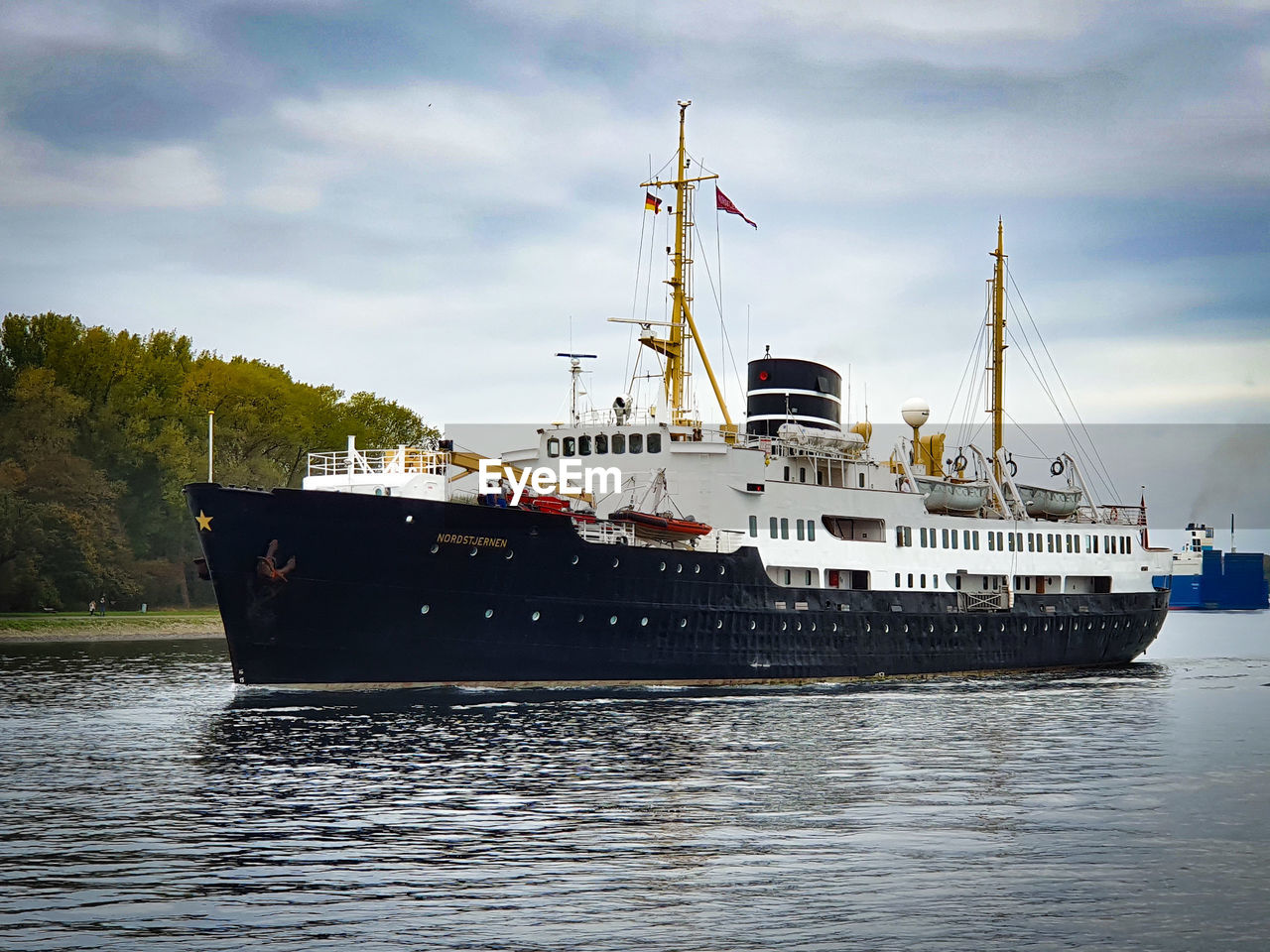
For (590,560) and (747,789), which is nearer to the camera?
(747,789)

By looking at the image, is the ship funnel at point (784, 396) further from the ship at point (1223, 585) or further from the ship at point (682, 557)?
the ship at point (1223, 585)

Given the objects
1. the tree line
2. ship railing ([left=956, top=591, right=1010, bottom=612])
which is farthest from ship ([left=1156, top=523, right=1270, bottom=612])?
ship railing ([left=956, top=591, right=1010, bottom=612])

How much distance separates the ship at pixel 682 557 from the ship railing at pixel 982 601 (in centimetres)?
10

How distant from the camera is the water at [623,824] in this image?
49.8 feet

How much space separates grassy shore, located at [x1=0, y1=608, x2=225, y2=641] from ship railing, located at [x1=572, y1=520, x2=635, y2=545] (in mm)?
38259

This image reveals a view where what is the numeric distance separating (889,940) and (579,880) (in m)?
4.17

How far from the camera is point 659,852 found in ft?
60.0

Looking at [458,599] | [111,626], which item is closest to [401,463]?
[458,599]

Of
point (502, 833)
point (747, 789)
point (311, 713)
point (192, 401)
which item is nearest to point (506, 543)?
point (311, 713)

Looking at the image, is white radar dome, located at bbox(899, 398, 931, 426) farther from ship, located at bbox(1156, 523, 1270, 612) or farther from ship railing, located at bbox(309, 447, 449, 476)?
ship, located at bbox(1156, 523, 1270, 612)

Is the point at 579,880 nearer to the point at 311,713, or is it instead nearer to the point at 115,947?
the point at 115,947

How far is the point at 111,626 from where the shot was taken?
214 ft

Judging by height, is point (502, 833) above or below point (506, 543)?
below

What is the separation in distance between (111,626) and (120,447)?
1323 cm
